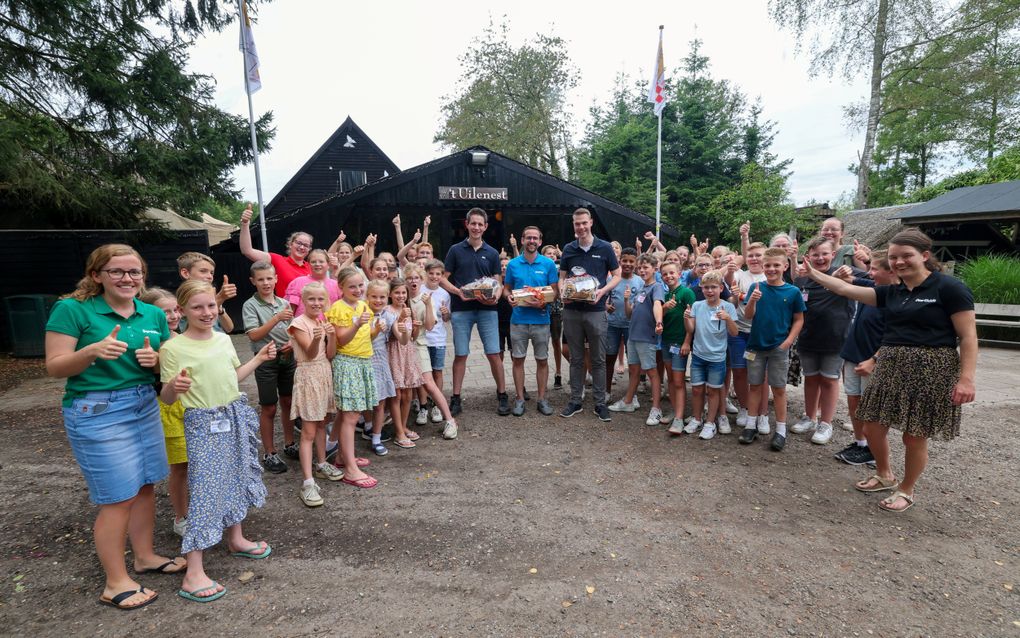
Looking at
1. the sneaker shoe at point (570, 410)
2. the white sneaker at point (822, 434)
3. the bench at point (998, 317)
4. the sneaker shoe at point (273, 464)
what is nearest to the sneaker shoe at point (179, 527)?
the sneaker shoe at point (273, 464)

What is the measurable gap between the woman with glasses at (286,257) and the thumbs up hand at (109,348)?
242 cm

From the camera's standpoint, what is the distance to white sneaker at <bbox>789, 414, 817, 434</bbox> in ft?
16.9

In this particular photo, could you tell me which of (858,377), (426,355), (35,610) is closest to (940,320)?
(858,377)

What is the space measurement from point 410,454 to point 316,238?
9106 mm

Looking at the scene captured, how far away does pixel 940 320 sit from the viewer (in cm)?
330

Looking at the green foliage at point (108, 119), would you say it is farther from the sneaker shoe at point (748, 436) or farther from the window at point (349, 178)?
the window at point (349, 178)

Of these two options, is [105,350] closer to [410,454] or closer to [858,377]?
[410,454]

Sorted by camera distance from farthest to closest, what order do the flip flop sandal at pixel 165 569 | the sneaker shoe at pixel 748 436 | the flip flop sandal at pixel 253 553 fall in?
the sneaker shoe at pixel 748 436 → the flip flop sandal at pixel 253 553 → the flip flop sandal at pixel 165 569

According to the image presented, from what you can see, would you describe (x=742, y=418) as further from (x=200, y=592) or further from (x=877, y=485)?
(x=200, y=592)

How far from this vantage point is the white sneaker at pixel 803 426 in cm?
514

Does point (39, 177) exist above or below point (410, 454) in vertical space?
above

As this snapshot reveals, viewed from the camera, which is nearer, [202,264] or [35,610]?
[35,610]

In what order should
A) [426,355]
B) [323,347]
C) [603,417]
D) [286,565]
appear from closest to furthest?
[286,565]
[323,347]
[426,355]
[603,417]

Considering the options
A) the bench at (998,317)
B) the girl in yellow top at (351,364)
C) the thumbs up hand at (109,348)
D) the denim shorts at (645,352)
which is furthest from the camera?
the bench at (998,317)
